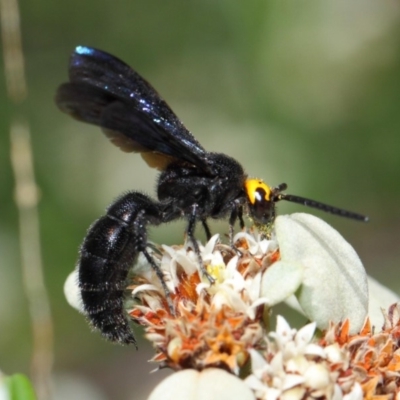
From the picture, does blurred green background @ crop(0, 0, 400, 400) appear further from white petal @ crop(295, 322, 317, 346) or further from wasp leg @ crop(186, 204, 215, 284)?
white petal @ crop(295, 322, 317, 346)

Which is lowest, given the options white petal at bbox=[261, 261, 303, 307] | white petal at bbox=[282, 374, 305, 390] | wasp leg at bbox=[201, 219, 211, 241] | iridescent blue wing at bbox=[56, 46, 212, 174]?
white petal at bbox=[282, 374, 305, 390]

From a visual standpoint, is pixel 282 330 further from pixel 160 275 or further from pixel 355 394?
pixel 160 275

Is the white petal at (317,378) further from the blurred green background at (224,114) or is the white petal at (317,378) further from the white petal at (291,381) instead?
the blurred green background at (224,114)

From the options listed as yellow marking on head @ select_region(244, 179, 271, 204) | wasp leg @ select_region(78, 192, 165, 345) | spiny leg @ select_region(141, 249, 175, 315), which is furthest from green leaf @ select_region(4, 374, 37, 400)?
yellow marking on head @ select_region(244, 179, 271, 204)

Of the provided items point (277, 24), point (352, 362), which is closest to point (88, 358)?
point (277, 24)

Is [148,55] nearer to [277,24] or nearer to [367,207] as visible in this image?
[277,24]
